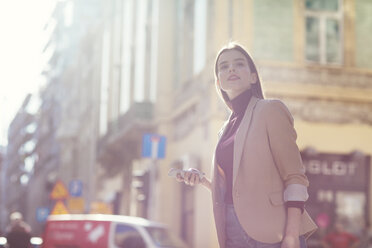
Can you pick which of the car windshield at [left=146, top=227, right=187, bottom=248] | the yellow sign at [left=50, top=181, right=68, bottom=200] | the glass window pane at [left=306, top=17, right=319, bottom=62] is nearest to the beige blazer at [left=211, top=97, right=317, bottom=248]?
the car windshield at [left=146, top=227, right=187, bottom=248]

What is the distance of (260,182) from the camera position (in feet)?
11.7

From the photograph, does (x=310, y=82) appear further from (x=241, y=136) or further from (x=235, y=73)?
(x=241, y=136)

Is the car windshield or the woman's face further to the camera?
the car windshield

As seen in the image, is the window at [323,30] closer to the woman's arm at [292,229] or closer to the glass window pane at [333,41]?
the glass window pane at [333,41]

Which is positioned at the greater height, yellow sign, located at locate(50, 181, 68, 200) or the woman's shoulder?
the woman's shoulder

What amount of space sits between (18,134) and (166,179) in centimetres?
9604

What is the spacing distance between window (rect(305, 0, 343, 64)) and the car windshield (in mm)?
8894

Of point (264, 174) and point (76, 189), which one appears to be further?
point (76, 189)

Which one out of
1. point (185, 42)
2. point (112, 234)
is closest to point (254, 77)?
point (112, 234)

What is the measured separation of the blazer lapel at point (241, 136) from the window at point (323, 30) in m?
19.4

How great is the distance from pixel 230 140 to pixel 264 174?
0.85ft

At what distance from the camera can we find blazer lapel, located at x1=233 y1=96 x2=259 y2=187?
3612 millimetres

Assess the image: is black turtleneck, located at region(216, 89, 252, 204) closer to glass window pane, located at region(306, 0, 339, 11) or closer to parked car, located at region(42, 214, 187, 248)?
parked car, located at region(42, 214, 187, 248)

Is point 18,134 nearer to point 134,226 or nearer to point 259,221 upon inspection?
point 134,226
